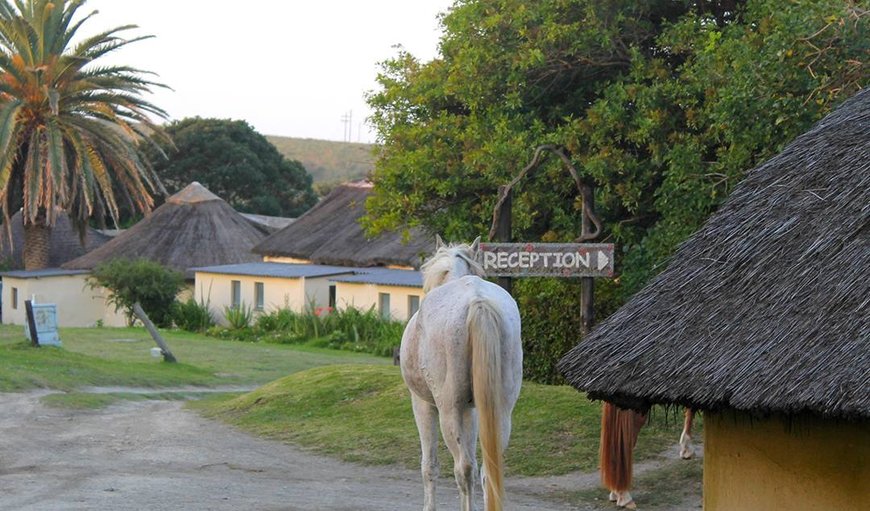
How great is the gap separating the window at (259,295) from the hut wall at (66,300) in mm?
5601

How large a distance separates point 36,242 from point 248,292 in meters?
7.16

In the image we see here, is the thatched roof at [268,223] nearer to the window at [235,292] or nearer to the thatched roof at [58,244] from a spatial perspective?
the thatched roof at [58,244]

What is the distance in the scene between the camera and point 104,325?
139ft

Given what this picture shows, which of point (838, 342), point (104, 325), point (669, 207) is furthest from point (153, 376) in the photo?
point (104, 325)

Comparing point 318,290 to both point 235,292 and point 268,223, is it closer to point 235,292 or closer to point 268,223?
point 235,292

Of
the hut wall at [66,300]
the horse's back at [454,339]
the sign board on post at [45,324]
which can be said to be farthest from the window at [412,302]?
the horse's back at [454,339]

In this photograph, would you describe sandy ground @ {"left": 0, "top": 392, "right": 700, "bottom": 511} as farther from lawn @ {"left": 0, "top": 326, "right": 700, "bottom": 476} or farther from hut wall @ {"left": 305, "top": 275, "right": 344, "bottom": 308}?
hut wall @ {"left": 305, "top": 275, "right": 344, "bottom": 308}

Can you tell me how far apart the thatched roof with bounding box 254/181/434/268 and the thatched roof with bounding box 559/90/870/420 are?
28.1 meters

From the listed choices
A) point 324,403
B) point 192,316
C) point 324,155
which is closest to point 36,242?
point 192,316

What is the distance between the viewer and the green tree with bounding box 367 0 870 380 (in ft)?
40.9

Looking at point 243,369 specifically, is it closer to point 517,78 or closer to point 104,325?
point 517,78

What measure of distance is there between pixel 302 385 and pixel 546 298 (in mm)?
4080

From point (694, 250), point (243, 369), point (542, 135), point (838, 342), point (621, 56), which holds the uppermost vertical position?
point (621, 56)

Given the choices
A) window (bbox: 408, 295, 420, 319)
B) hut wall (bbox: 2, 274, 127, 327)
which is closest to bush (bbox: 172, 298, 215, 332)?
hut wall (bbox: 2, 274, 127, 327)
